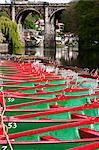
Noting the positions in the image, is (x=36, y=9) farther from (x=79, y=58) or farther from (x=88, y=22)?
(x=79, y=58)

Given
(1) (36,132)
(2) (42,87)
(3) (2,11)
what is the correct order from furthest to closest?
1. (3) (2,11)
2. (2) (42,87)
3. (1) (36,132)

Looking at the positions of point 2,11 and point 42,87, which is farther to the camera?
point 2,11

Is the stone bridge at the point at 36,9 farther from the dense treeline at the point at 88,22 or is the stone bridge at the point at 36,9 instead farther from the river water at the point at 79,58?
the river water at the point at 79,58

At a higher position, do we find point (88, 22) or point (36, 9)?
point (36, 9)

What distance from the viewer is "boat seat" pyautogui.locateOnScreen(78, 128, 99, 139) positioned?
8.43 meters

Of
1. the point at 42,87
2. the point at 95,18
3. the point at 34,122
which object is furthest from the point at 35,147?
the point at 95,18

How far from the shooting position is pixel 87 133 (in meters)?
8.61

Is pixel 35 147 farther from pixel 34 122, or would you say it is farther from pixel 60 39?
pixel 60 39

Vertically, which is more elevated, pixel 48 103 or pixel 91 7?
pixel 91 7

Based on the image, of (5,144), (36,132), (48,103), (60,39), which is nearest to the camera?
(5,144)

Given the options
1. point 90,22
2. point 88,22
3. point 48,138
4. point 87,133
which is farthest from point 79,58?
point 48,138

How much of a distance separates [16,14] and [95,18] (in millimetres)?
43490

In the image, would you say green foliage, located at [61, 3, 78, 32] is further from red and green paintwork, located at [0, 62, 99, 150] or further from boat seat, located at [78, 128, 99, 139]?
boat seat, located at [78, 128, 99, 139]

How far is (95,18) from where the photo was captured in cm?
6266
